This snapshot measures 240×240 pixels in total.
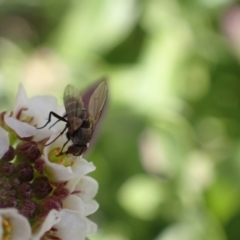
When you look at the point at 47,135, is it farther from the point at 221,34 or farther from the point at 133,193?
the point at 221,34

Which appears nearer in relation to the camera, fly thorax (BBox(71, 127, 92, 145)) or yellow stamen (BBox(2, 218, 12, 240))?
yellow stamen (BBox(2, 218, 12, 240))

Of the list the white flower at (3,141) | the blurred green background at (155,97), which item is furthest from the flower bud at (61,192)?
the blurred green background at (155,97)

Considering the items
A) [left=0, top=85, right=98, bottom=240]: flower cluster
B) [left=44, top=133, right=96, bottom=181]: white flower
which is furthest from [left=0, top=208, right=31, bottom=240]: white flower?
[left=44, top=133, right=96, bottom=181]: white flower

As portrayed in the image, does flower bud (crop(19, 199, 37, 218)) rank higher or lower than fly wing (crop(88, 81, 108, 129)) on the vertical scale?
lower

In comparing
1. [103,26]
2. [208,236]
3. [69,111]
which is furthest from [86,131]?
[103,26]

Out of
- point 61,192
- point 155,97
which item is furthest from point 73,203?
point 155,97

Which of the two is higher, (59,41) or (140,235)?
(59,41)

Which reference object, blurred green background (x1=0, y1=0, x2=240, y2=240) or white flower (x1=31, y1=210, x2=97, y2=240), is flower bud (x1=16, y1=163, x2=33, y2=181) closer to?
white flower (x1=31, y1=210, x2=97, y2=240)
